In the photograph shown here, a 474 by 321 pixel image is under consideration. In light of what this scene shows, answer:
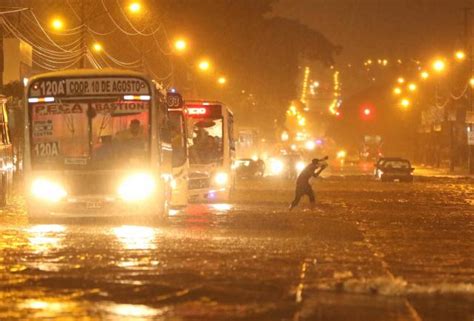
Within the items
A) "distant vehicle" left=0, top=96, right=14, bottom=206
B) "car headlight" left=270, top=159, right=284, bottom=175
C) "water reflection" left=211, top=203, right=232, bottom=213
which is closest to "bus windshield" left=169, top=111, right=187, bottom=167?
"water reflection" left=211, top=203, right=232, bottom=213

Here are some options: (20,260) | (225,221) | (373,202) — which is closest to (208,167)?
(373,202)

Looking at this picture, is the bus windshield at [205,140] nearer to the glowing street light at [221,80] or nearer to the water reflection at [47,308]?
the water reflection at [47,308]

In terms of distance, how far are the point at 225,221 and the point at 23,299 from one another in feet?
46.8

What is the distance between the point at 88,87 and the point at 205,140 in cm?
1330

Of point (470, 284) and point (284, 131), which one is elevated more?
point (284, 131)

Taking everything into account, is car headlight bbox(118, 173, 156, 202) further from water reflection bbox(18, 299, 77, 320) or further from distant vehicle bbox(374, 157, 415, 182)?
distant vehicle bbox(374, 157, 415, 182)

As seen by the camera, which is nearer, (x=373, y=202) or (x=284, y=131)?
(x=373, y=202)

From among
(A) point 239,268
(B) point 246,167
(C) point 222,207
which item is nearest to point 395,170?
(B) point 246,167

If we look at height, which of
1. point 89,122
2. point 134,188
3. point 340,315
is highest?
point 89,122

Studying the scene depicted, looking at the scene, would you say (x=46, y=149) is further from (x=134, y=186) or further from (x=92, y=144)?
(x=134, y=186)

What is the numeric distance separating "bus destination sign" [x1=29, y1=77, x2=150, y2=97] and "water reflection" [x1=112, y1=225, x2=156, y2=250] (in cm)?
310

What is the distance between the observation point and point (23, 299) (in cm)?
1228

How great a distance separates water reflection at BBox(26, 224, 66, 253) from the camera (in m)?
18.9

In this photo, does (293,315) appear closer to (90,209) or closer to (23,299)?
(23,299)
